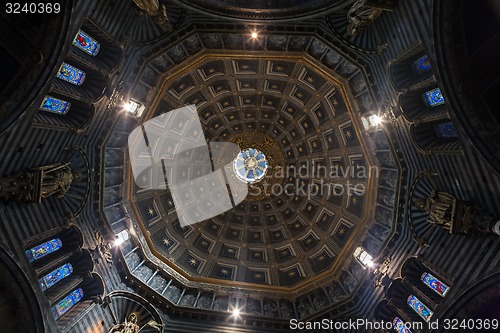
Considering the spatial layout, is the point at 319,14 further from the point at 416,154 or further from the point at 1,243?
the point at 1,243

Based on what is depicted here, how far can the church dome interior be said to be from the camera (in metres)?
13.7

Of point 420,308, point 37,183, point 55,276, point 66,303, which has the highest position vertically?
point 37,183

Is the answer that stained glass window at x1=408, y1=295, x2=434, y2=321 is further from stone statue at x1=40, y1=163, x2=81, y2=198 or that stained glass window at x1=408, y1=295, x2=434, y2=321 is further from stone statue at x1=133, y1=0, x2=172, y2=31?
stone statue at x1=133, y1=0, x2=172, y2=31

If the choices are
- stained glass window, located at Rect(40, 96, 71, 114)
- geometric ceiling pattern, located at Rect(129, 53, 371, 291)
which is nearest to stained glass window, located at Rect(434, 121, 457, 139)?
geometric ceiling pattern, located at Rect(129, 53, 371, 291)

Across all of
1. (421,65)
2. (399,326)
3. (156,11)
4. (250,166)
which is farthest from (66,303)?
(421,65)

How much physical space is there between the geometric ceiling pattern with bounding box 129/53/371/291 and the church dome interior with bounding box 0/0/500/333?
0.15 m

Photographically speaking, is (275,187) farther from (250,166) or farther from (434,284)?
(434,284)

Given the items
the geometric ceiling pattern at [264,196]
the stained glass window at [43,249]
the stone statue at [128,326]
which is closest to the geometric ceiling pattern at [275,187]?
the geometric ceiling pattern at [264,196]

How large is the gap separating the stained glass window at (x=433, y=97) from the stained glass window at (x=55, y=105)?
1885 cm

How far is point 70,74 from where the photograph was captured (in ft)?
55.9

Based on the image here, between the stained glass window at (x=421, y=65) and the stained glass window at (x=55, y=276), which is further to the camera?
the stained glass window at (x=421, y=65)

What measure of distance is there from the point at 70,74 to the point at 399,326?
2232 centimetres

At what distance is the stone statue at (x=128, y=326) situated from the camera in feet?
61.2

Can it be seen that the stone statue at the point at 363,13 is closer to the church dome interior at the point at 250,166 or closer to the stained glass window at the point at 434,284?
the church dome interior at the point at 250,166
